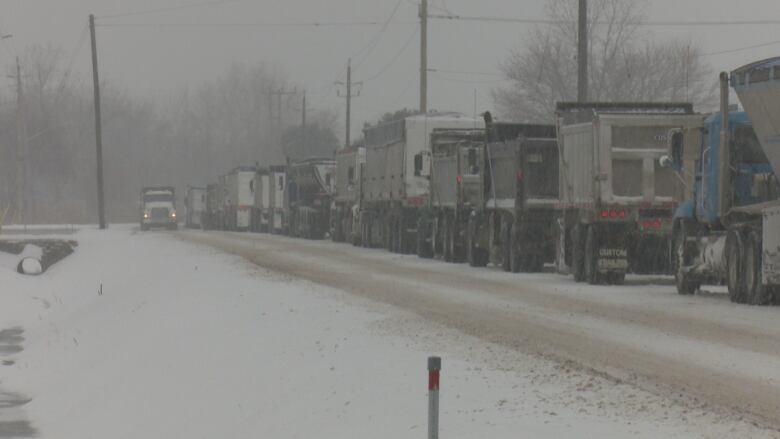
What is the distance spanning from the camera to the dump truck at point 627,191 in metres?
Result: 26.2

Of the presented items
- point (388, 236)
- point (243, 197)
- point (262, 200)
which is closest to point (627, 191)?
point (388, 236)

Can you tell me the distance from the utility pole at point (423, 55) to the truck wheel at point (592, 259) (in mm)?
28824

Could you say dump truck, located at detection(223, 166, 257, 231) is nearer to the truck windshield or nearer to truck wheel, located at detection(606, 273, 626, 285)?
the truck windshield

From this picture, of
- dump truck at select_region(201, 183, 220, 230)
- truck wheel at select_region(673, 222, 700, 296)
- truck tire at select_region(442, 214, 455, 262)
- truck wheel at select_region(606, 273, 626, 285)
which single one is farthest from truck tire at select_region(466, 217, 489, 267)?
dump truck at select_region(201, 183, 220, 230)

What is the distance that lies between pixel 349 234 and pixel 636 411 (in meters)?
44.0

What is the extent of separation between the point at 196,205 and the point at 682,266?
8163 centimetres

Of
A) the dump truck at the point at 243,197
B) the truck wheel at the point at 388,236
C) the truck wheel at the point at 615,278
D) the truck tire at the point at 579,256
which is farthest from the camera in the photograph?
the dump truck at the point at 243,197

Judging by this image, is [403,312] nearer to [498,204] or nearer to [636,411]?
[636,411]

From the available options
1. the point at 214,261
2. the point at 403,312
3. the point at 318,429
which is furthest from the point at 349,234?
the point at 318,429

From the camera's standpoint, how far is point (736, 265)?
21.7 m

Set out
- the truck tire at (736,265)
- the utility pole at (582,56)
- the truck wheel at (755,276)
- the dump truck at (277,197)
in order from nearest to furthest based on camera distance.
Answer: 1. the truck wheel at (755,276)
2. the truck tire at (736,265)
3. the utility pole at (582,56)
4. the dump truck at (277,197)

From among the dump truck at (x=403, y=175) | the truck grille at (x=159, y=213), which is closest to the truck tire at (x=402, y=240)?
the dump truck at (x=403, y=175)

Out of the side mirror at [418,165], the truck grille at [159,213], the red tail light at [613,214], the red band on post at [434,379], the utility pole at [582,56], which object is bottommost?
the truck grille at [159,213]

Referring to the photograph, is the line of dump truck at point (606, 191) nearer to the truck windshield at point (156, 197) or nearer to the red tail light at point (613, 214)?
the red tail light at point (613, 214)
